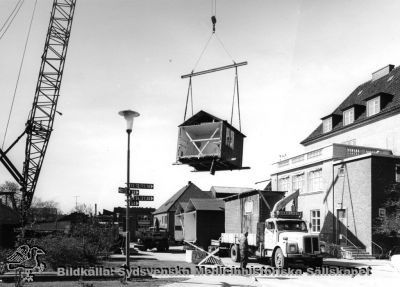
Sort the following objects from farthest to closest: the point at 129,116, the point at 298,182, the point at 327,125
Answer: the point at 327,125
the point at 298,182
the point at 129,116

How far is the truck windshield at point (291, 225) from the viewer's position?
71.0ft

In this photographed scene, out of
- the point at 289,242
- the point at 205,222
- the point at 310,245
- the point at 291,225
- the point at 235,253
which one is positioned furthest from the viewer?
the point at 205,222

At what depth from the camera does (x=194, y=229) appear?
38719 millimetres

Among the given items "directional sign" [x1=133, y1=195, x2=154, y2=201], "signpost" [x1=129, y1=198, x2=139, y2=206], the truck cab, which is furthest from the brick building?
"signpost" [x1=129, y1=198, x2=139, y2=206]

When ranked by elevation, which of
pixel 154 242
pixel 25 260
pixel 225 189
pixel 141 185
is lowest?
pixel 154 242

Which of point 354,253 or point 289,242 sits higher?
point 289,242

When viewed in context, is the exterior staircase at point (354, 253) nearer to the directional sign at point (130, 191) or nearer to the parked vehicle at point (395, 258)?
the parked vehicle at point (395, 258)

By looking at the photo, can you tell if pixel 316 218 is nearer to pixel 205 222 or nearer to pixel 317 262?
pixel 205 222

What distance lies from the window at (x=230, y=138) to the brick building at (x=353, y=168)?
1378cm

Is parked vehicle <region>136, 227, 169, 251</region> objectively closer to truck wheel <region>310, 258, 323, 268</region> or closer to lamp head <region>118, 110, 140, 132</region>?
truck wheel <region>310, 258, 323, 268</region>

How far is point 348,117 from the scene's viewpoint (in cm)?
3934

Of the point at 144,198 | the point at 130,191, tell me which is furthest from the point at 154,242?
the point at 130,191

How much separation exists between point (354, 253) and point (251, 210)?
6.73 m

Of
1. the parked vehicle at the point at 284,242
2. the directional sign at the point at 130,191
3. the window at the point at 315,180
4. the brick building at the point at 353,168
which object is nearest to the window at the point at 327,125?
the brick building at the point at 353,168
